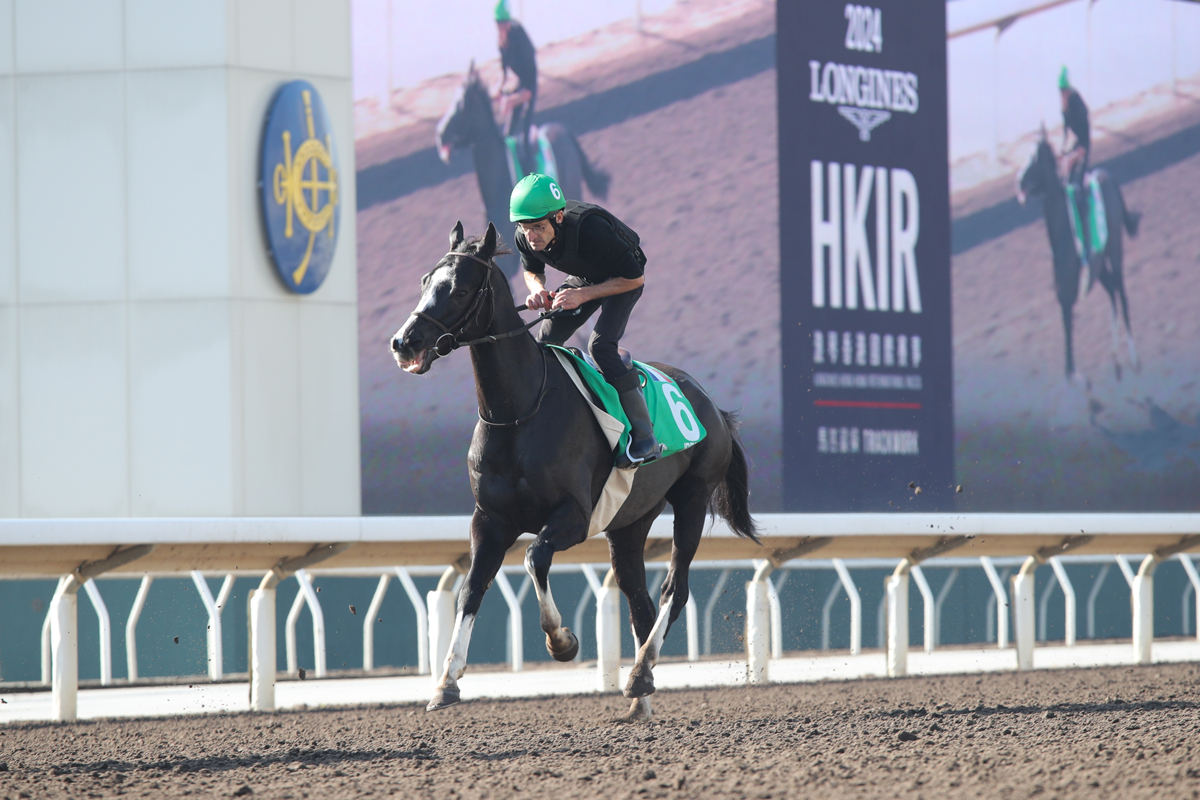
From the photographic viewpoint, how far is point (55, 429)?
36.4ft

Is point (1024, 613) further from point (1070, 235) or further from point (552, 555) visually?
point (1070, 235)

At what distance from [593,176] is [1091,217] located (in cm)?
539

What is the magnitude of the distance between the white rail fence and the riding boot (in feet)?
6.79

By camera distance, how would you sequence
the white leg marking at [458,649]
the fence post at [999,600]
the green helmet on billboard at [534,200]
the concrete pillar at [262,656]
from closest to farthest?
1. the white leg marking at [458,649]
2. the green helmet on billboard at [534,200]
3. the concrete pillar at [262,656]
4. the fence post at [999,600]

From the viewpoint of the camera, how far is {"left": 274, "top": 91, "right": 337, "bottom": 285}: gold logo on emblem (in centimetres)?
1145

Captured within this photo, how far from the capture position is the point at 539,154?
521 inches

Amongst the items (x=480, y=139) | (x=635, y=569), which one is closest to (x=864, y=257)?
(x=480, y=139)

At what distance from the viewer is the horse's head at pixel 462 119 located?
13.1m

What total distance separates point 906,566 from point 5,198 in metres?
6.64

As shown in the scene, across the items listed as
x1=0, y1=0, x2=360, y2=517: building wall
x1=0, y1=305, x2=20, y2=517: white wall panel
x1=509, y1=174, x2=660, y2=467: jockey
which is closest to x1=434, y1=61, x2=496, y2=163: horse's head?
x1=0, y1=0, x2=360, y2=517: building wall

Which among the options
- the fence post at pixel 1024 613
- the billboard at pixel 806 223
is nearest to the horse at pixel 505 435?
the fence post at pixel 1024 613

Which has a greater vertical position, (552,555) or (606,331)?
(606,331)

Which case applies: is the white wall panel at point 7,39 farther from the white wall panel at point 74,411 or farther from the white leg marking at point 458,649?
the white leg marking at point 458,649

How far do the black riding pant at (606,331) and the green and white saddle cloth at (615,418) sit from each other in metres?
0.05
